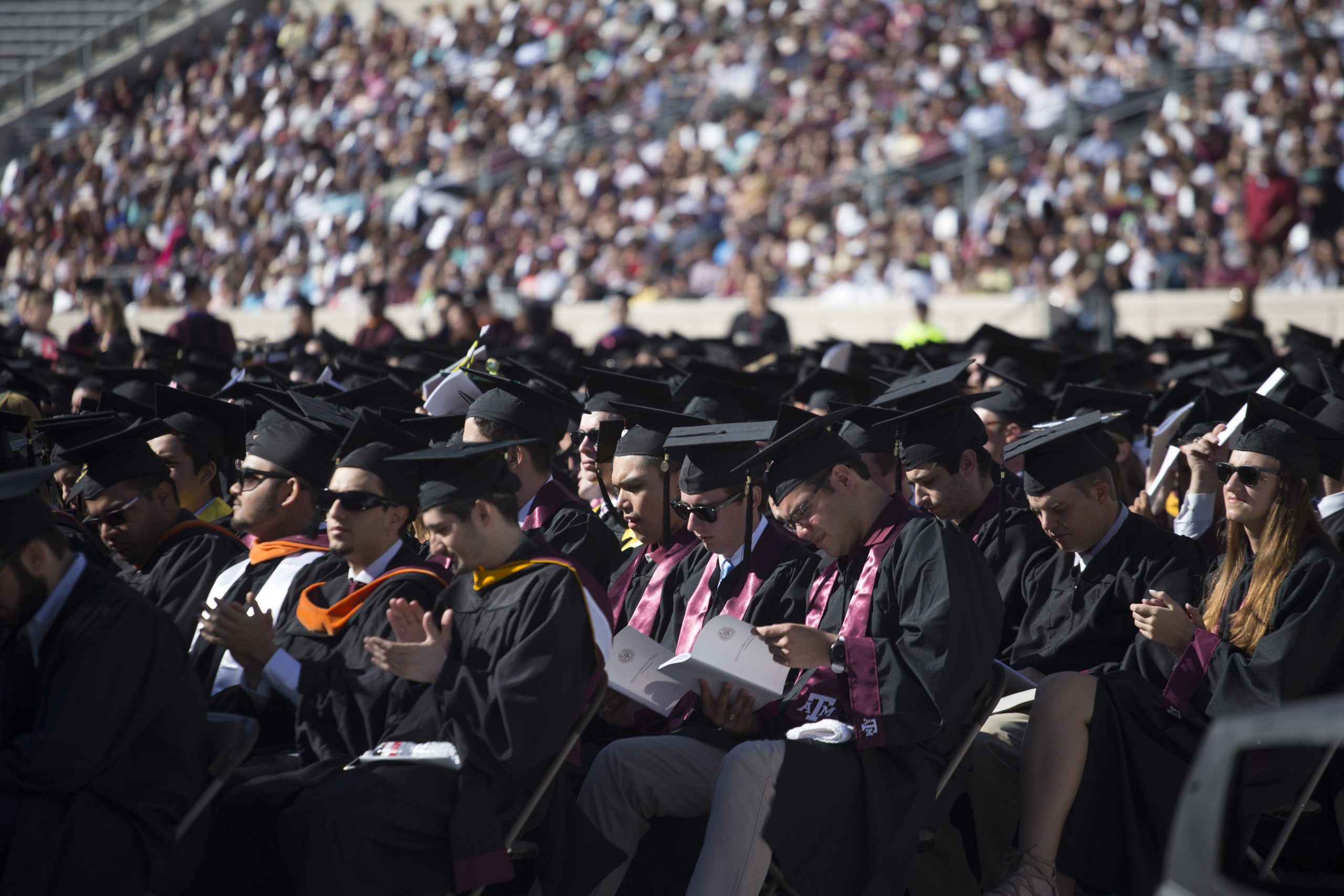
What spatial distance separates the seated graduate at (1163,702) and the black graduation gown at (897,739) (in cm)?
30

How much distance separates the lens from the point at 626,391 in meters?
5.86

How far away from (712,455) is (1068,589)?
4.01 ft

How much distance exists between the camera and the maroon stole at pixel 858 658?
3.73 meters

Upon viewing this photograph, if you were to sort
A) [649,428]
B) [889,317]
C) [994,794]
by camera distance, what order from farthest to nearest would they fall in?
[889,317] → [649,428] → [994,794]

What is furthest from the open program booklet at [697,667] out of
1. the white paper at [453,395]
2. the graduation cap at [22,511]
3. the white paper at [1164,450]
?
the white paper at [1164,450]

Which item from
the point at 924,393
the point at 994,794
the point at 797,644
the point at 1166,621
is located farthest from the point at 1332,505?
the point at 797,644

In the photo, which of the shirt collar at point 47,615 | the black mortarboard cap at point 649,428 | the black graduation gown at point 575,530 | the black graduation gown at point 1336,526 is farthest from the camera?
the black graduation gown at point 575,530

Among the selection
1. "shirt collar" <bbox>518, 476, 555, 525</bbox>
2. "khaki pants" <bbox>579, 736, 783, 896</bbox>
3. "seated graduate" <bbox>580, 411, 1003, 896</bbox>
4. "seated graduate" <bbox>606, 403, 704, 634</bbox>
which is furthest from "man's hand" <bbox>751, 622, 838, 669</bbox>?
"shirt collar" <bbox>518, 476, 555, 525</bbox>

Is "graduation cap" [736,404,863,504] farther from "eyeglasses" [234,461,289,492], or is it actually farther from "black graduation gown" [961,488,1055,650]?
"eyeglasses" [234,461,289,492]

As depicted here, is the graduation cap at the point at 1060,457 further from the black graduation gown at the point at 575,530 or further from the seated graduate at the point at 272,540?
the seated graduate at the point at 272,540

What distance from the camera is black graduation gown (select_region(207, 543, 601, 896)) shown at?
3.47 m

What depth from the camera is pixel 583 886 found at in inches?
148

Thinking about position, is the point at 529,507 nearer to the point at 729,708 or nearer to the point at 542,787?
the point at 729,708

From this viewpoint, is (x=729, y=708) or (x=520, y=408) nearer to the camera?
(x=729, y=708)
